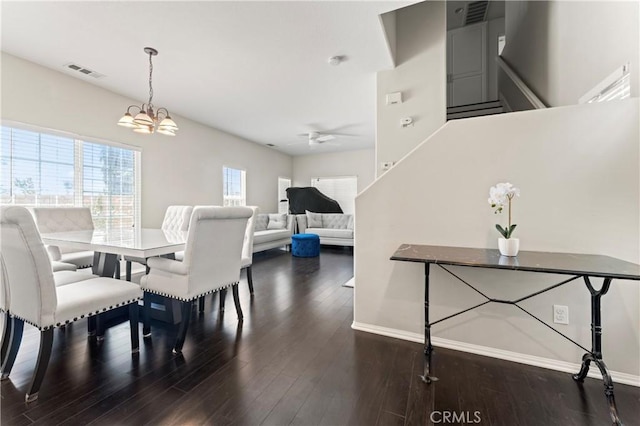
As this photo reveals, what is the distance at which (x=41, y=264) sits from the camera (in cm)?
152

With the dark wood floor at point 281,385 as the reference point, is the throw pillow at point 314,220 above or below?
above

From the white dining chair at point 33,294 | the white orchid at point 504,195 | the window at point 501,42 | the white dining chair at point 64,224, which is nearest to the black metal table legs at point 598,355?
the white orchid at point 504,195

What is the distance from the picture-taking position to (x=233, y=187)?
664cm

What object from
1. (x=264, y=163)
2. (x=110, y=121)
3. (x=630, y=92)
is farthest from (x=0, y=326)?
(x=264, y=163)

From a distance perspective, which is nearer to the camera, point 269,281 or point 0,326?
point 0,326

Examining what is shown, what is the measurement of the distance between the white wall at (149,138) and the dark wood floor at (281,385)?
261 cm

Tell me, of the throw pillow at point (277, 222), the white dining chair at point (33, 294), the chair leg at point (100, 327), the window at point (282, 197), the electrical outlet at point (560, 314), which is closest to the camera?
the white dining chair at point (33, 294)

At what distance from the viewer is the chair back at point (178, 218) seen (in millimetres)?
3867

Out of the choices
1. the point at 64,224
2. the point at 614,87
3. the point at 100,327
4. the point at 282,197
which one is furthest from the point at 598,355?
the point at 282,197

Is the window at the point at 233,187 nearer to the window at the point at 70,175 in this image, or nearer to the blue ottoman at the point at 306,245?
the blue ottoman at the point at 306,245

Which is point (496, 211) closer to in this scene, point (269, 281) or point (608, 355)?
point (608, 355)

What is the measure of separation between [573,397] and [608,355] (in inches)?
18.1
